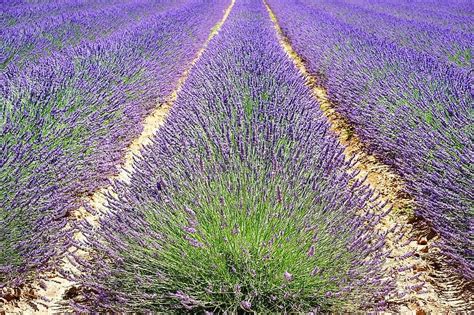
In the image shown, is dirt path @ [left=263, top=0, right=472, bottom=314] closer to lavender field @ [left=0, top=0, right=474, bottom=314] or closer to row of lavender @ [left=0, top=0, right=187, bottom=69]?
lavender field @ [left=0, top=0, right=474, bottom=314]

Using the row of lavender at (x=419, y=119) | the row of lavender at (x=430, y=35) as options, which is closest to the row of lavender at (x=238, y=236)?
the row of lavender at (x=419, y=119)

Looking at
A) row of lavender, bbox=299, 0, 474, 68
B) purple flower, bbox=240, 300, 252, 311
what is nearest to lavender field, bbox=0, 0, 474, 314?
purple flower, bbox=240, 300, 252, 311

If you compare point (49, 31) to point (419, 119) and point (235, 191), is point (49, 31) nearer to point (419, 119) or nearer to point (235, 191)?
point (419, 119)

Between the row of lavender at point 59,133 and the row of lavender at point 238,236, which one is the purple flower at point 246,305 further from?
the row of lavender at point 59,133

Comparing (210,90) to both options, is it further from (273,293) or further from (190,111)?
(273,293)

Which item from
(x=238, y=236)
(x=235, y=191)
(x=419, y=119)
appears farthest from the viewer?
(x=419, y=119)

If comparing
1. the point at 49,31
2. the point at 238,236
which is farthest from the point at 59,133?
the point at 49,31
